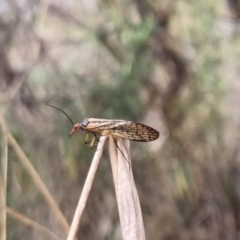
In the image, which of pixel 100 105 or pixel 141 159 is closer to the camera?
pixel 100 105

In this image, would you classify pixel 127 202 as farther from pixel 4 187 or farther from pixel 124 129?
pixel 4 187

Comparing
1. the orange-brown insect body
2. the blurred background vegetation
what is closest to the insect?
the orange-brown insect body

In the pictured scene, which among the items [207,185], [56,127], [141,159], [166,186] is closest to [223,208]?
[207,185]

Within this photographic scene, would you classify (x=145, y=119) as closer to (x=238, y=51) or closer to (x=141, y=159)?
(x=141, y=159)

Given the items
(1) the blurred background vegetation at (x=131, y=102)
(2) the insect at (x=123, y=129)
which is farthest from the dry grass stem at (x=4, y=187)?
(2) the insect at (x=123, y=129)

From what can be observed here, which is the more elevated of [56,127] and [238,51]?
[238,51]

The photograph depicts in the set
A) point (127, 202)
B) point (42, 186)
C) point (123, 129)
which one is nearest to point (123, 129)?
point (123, 129)

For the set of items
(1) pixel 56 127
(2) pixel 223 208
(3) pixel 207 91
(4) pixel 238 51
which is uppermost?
(4) pixel 238 51
